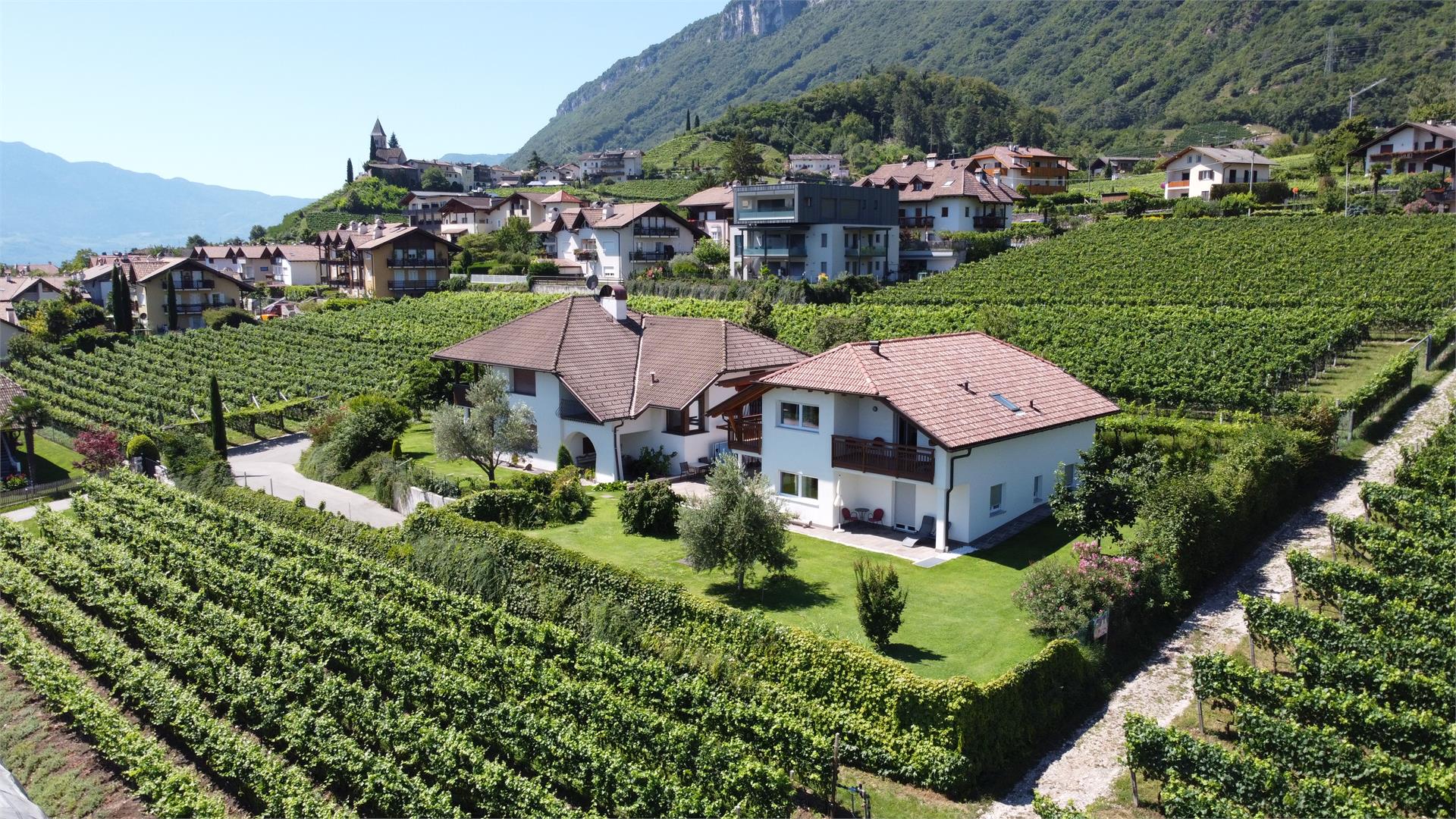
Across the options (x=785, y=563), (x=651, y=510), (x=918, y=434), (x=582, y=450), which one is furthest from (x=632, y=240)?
(x=785, y=563)

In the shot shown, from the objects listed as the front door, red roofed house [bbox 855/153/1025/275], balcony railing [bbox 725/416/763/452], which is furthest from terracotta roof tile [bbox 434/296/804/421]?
red roofed house [bbox 855/153/1025/275]

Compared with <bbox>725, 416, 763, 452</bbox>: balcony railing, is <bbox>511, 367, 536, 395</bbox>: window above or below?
above

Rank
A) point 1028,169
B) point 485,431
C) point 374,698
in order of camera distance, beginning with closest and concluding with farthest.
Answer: point 374,698, point 485,431, point 1028,169

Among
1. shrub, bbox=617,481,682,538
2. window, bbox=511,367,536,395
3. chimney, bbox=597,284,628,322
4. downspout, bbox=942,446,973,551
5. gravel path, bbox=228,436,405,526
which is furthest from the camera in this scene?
chimney, bbox=597,284,628,322

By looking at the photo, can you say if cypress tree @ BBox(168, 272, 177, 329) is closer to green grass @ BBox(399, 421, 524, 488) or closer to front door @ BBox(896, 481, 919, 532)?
green grass @ BBox(399, 421, 524, 488)

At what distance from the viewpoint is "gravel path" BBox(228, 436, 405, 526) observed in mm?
34688

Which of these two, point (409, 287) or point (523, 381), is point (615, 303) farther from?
point (409, 287)

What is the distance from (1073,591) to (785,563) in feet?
22.9

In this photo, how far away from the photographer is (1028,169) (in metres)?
109

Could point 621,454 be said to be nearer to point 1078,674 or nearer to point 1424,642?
point 1078,674

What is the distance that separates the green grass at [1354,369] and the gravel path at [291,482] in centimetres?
3495

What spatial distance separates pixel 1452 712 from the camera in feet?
55.5

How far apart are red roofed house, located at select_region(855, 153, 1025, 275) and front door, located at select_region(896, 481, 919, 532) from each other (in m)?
49.3

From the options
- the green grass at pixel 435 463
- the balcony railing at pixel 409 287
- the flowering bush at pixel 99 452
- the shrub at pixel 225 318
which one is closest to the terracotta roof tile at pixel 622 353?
the green grass at pixel 435 463
